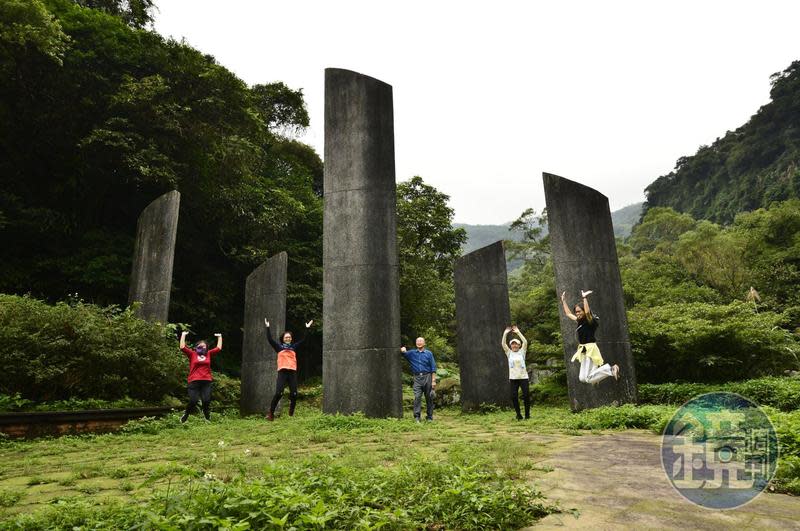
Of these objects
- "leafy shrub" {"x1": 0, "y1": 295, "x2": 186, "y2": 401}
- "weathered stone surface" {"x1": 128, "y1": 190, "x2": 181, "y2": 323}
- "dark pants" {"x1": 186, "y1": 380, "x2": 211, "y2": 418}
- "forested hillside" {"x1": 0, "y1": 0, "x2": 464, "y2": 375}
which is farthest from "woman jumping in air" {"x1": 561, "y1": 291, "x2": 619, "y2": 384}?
"forested hillside" {"x1": 0, "y1": 0, "x2": 464, "y2": 375}

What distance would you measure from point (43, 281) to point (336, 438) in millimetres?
15014

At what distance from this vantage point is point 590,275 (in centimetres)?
1064

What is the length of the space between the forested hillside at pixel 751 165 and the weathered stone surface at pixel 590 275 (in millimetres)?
42366

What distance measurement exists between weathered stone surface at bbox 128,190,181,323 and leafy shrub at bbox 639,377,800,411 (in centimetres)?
1230

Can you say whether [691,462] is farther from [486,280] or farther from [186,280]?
[186,280]

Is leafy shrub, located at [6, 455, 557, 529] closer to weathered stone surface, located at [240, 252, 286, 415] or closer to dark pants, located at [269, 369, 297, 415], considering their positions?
dark pants, located at [269, 369, 297, 415]

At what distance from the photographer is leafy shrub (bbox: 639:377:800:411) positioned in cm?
799

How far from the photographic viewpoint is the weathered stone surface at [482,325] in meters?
12.7

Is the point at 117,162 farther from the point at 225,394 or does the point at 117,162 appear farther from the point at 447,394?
the point at 447,394

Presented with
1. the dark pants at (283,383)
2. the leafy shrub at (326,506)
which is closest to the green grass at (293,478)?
the leafy shrub at (326,506)

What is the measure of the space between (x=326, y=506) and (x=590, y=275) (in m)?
9.29

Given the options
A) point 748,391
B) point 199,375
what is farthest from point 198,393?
point 748,391

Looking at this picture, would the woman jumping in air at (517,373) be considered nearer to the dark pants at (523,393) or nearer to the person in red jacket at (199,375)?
the dark pants at (523,393)

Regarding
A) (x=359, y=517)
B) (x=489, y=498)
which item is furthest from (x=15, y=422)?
(x=489, y=498)
